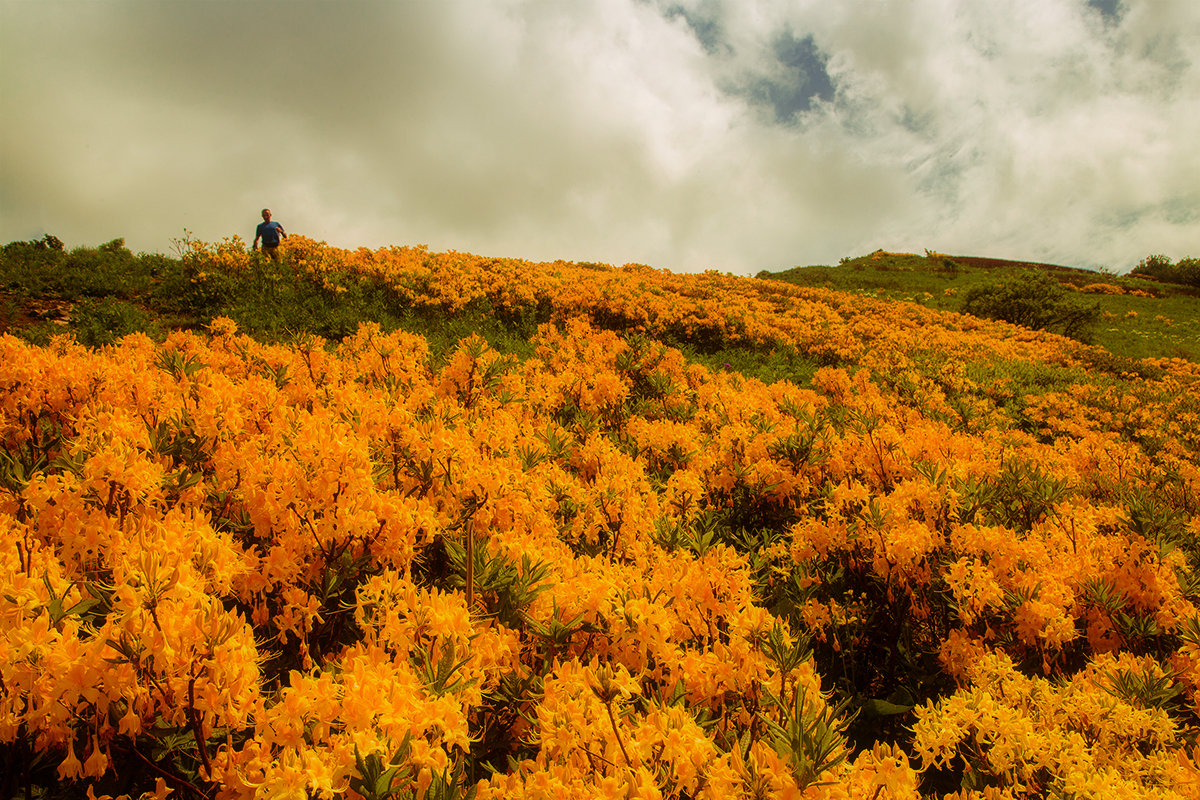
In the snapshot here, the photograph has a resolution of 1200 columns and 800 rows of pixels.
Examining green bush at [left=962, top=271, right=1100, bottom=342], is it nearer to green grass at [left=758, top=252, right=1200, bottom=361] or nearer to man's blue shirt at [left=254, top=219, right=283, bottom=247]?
green grass at [left=758, top=252, right=1200, bottom=361]

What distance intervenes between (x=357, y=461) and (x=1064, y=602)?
12.7 feet

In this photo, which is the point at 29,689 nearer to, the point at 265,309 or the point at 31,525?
the point at 31,525

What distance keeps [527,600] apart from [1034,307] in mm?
26602

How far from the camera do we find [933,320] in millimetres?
19297

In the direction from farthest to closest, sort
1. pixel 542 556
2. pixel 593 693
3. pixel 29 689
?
pixel 542 556
pixel 593 693
pixel 29 689

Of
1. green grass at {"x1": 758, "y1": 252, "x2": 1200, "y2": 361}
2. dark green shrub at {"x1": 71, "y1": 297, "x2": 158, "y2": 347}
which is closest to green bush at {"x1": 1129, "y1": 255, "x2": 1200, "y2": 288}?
green grass at {"x1": 758, "y1": 252, "x2": 1200, "y2": 361}

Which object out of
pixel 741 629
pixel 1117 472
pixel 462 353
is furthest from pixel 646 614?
pixel 1117 472

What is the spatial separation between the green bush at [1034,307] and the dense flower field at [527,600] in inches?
756

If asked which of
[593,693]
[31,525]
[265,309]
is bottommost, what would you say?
[593,693]

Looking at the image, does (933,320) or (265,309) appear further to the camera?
(933,320)

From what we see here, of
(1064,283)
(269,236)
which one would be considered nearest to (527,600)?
(269,236)

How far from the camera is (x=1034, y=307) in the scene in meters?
21.3

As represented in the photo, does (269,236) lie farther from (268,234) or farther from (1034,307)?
(1034,307)

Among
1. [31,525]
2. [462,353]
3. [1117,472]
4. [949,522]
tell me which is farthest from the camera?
[1117,472]
